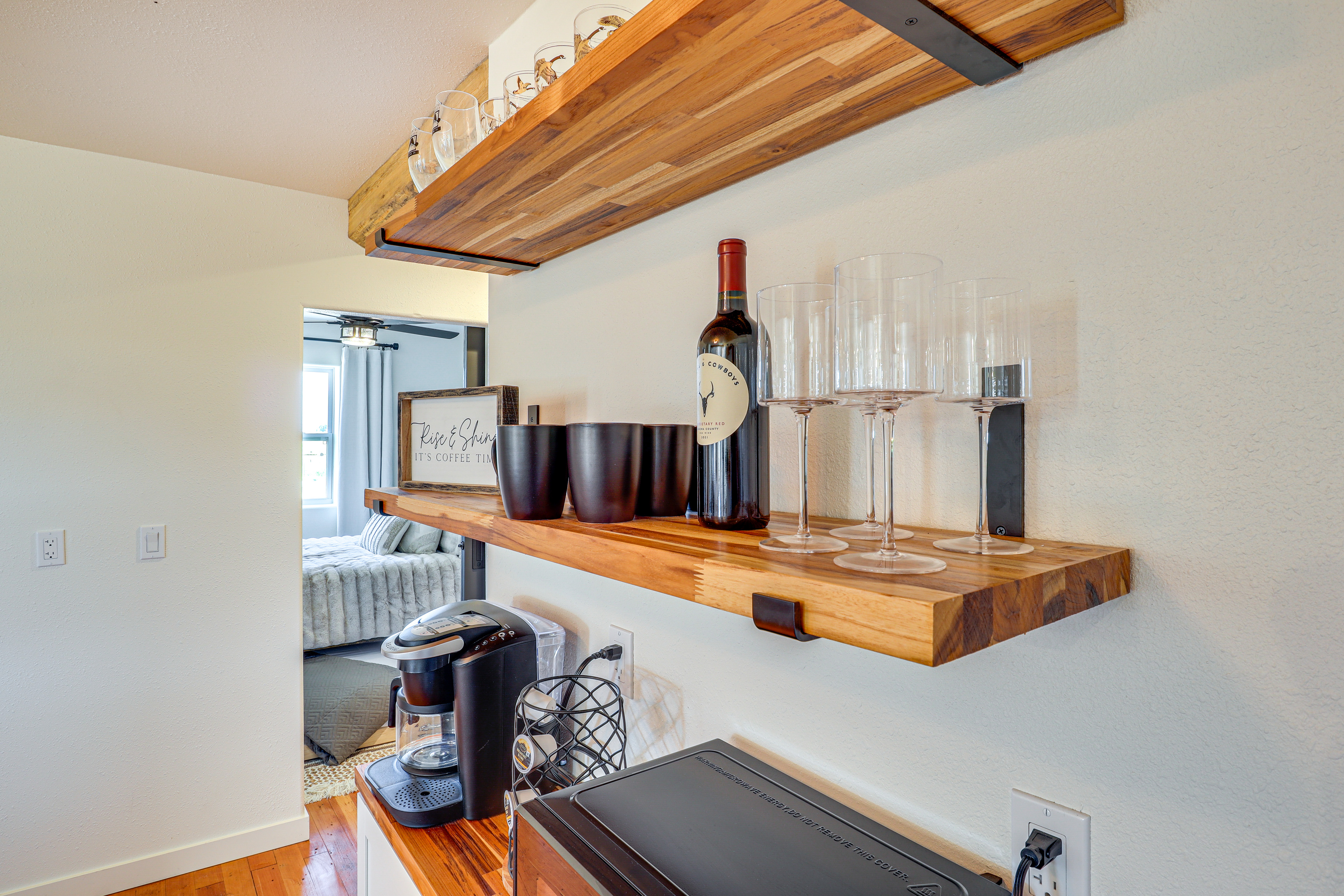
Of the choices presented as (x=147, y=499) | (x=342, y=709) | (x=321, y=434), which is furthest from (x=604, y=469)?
(x=321, y=434)

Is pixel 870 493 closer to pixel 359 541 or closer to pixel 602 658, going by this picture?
pixel 602 658

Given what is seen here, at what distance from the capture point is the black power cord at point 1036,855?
57 centimetres

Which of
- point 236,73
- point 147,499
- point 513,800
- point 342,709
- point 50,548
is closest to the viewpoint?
point 513,800

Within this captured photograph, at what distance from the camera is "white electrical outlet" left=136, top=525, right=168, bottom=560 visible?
2.20 metres

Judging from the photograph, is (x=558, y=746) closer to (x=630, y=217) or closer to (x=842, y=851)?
(x=842, y=851)

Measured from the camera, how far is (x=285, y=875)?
7.38ft

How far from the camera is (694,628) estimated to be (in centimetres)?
97

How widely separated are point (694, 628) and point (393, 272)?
7.32 feet

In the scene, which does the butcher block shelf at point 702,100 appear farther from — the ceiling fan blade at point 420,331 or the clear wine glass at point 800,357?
the ceiling fan blade at point 420,331

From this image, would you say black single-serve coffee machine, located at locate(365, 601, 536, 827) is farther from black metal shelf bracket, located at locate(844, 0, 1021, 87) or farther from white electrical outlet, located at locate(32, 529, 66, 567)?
white electrical outlet, located at locate(32, 529, 66, 567)

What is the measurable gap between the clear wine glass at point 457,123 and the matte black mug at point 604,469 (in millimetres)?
540

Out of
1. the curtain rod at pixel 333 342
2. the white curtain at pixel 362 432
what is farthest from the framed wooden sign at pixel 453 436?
the white curtain at pixel 362 432

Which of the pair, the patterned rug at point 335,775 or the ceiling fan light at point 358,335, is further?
the ceiling fan light at point 358,335

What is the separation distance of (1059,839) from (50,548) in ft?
Result: 8.72
